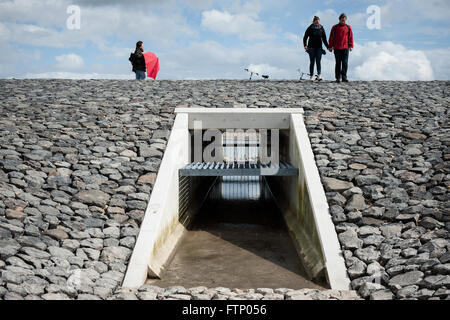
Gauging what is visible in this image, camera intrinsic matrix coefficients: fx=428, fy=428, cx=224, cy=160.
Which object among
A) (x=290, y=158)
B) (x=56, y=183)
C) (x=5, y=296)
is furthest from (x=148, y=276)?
(x=290, y=158)

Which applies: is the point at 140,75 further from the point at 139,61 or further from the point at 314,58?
the point at 314,58

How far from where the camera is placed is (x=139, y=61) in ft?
43.8

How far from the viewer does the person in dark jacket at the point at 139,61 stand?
13.1 metres

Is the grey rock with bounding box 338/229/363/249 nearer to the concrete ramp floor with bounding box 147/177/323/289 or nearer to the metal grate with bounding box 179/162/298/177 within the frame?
the concrete ramp floor with bounding box 147/177/323/289

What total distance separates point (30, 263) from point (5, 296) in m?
0.74

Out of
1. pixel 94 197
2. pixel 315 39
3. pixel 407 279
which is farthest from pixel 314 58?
pixel 407 279

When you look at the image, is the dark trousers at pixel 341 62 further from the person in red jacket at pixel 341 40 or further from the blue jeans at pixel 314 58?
the blue jeans at pixel 314 58

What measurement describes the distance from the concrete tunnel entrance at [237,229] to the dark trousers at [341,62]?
2.97 m

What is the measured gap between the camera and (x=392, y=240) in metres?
5.86

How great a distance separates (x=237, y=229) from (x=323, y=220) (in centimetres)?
337

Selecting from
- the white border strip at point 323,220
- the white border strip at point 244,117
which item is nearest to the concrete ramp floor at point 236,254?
the white border strip at point 323,220
